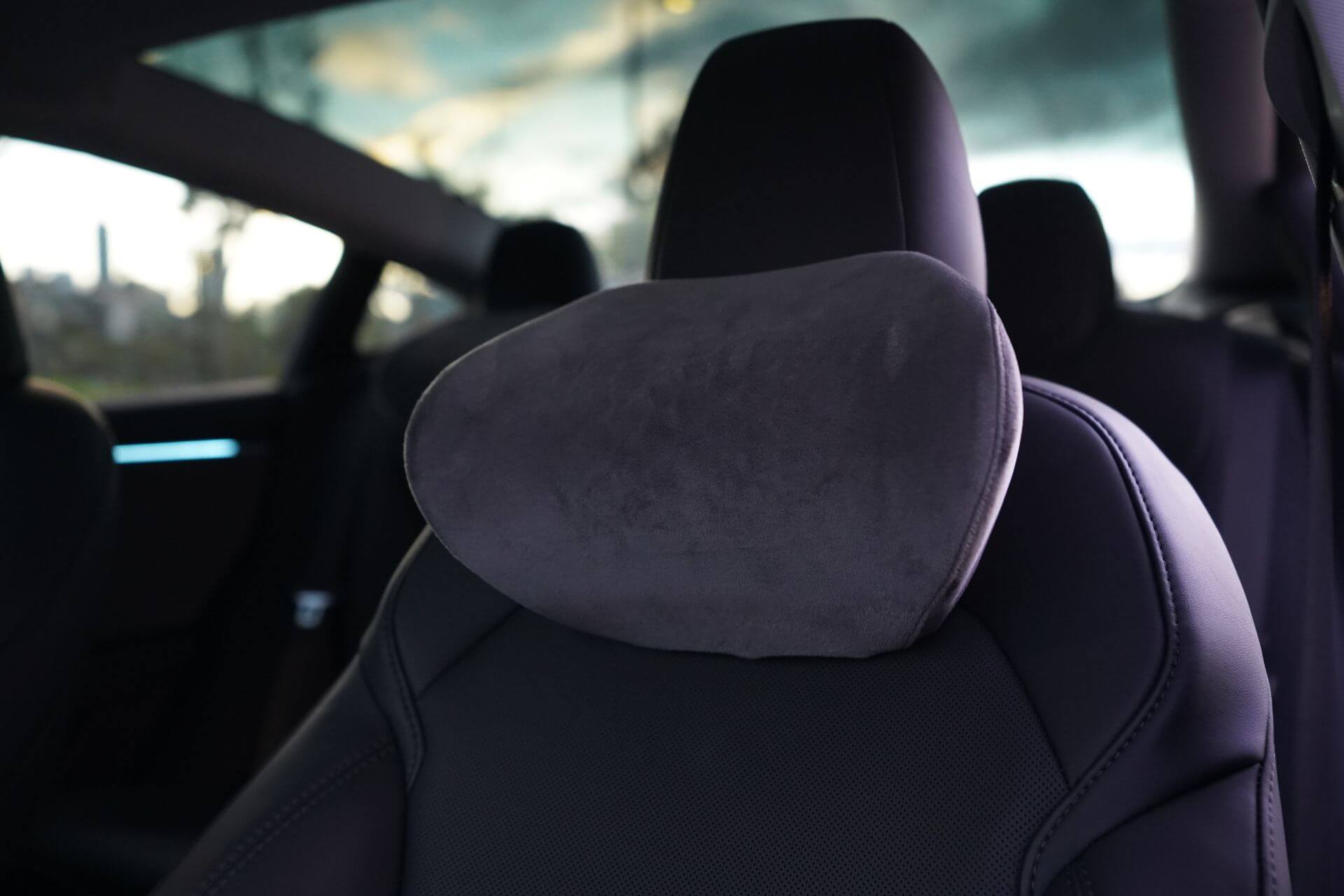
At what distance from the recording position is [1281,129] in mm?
1728

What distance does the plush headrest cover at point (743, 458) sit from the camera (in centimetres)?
74

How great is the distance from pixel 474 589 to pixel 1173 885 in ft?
1.89

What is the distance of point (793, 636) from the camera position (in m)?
0.81

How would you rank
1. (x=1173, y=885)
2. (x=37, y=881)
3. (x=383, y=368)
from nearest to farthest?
(x=1173, y=885) < (x=37, y=881) < (x=383, y=368)

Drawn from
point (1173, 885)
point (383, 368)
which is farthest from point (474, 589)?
point (383, 368)

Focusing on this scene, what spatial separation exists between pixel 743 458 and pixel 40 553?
112 cm

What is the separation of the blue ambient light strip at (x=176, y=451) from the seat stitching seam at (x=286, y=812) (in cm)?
148

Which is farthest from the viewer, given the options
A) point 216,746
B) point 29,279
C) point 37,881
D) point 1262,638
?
point 216,746

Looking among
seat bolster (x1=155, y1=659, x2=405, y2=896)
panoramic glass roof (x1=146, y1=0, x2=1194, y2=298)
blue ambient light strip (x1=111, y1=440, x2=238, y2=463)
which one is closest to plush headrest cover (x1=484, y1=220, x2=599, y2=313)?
panoramic glass roof (x1=146, y1=0, x2=1194, y2=298)

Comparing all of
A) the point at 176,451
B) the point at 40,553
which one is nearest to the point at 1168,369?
the point at 40,553

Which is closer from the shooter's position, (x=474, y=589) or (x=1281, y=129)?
(x=474, y=589)

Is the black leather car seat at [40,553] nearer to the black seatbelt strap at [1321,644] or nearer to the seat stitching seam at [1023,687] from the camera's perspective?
the seat stitching seam at [1023,687]

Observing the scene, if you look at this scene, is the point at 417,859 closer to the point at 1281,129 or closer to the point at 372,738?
the point at 372,738

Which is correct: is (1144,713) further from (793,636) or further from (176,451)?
(176,451)
